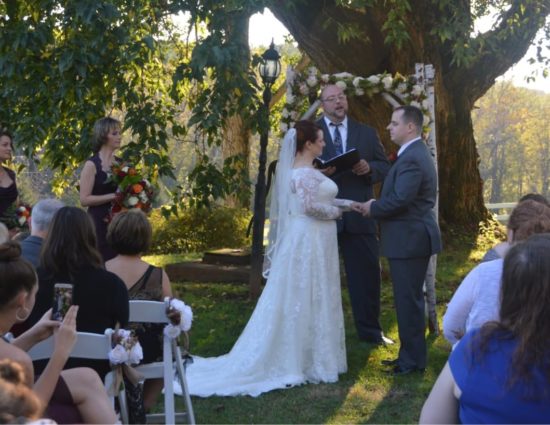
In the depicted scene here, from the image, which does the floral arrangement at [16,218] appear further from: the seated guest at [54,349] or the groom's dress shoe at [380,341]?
the seated guest at [54,349]

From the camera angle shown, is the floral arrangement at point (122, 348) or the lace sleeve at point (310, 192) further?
the lace sleeve at point (310, 192)

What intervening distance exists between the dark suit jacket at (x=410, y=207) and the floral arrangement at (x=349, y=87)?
146cm

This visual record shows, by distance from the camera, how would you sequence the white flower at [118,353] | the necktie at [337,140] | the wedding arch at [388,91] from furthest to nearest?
the wedding arch at [388,91] < the necktie at [337,140] < the white flower at [118,353]

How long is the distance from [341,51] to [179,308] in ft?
28.5

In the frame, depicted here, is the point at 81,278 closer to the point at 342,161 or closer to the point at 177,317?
the point at 177,317

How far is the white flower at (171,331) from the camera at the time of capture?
5.09 meters

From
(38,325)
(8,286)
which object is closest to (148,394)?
(38,325)

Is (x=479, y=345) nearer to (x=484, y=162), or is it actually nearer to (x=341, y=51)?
(x=341, y=51)

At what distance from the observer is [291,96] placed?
9141 millimetres

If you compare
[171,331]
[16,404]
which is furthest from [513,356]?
[171,331]

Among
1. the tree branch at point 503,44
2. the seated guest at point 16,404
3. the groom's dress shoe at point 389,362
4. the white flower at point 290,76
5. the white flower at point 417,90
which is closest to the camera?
the seated guest at point 16,404

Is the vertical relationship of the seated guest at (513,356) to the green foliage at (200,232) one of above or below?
above

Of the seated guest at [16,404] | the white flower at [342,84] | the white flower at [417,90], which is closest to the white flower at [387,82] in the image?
the white flower at [417,90]

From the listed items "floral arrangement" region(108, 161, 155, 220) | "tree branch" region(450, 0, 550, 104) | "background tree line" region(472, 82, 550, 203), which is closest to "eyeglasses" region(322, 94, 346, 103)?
"floral arrangement" region(108, 161, 155, 220)
